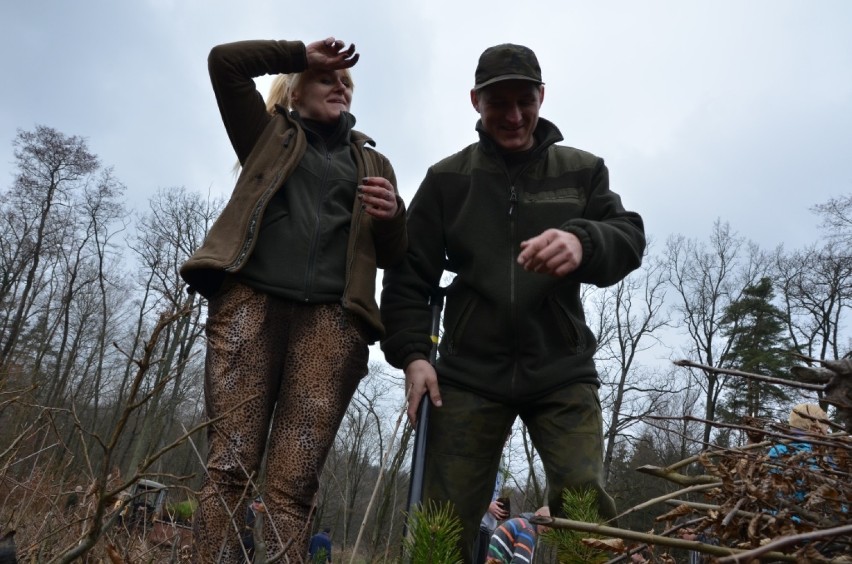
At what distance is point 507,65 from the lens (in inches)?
107

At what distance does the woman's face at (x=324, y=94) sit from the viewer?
2.99 meters

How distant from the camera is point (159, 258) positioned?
76.4 feet

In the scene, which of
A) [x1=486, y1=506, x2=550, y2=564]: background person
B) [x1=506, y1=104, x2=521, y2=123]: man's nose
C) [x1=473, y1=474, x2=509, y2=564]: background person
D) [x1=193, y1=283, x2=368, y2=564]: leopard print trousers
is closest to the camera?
[x1=193, y1=283, x2=368, y2=564]: leopard print trousers

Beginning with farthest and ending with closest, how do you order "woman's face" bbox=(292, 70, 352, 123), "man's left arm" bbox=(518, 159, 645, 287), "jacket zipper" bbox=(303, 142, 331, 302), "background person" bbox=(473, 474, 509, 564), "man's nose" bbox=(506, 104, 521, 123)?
1. "background person" bbox=(473, 474, 509, 564)
2. "woman's face" bbox=(292, 70, 352, 123)
3. "man's nose" bbox=(506, 104, 521, 123)
4. "jacket zipper" bbox=(303, 142, 331, 302)
5. "man's left arm" bbox=(518, 159, 645, 287)

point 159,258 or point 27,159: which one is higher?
point 27,159

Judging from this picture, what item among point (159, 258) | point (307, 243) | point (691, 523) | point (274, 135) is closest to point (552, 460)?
point (307, 243)

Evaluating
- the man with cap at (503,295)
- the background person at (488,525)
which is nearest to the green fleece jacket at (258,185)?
the man with cap at (503,295)

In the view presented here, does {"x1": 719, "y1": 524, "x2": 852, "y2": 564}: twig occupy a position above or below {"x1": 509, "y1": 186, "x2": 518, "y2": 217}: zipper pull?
below

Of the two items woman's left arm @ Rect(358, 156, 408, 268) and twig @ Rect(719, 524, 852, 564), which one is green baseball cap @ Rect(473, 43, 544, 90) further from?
twig @ Rect(719, 524, 852, 564)

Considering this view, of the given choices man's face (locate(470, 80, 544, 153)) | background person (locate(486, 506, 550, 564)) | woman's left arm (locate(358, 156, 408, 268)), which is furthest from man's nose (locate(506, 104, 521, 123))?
background person (locate(486, 506, 550, 564))

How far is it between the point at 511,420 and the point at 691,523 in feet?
5.66

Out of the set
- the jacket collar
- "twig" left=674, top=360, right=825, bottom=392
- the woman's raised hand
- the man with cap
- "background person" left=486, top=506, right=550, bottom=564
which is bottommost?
"background person" left=486, top=506, right=550, bottom=564

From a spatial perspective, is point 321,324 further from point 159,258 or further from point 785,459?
point 159,258

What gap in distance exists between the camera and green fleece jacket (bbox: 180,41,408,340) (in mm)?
2520
